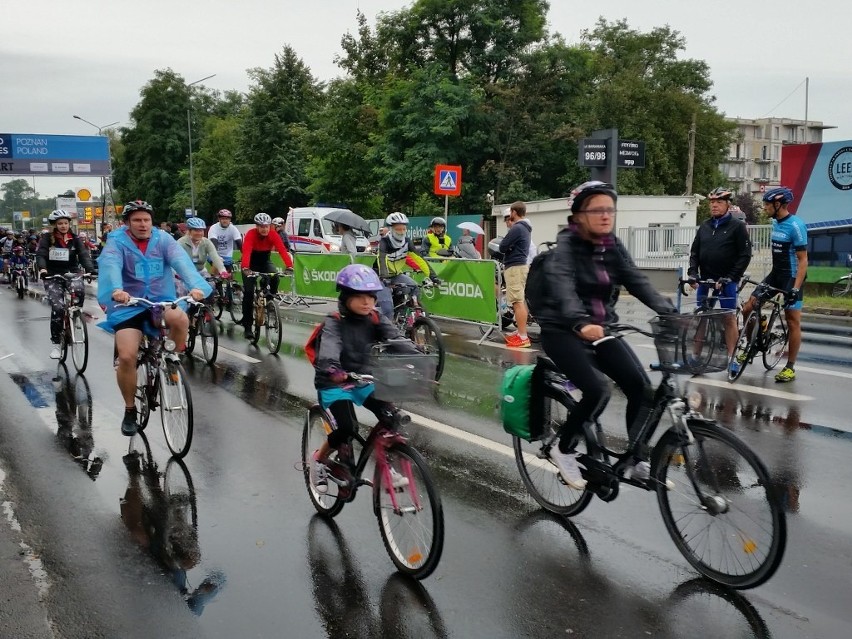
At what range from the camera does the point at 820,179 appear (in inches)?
758

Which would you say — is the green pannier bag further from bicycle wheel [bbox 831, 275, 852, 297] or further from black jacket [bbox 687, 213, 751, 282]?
bicycle wheel [bbox 831, 275, 852, 297]

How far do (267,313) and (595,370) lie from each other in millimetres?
8050

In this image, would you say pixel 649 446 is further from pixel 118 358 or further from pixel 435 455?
pixel 118 358

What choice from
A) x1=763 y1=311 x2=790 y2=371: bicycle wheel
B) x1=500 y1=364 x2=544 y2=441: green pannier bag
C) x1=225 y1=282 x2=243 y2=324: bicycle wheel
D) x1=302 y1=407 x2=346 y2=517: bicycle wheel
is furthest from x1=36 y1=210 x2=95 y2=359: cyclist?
x1=763 y1=311 x2=790 y2=371: bicycle wheel

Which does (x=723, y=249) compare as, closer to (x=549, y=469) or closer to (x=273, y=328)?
(x=549, y=469)

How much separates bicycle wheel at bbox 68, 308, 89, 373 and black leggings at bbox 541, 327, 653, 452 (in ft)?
23.8

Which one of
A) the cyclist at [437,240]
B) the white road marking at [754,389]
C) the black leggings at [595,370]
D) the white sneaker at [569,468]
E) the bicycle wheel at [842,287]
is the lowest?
the white road marking at [754,389]

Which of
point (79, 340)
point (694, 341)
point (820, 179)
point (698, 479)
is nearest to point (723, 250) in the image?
point (694, 341)

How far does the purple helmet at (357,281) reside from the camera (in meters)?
4.37

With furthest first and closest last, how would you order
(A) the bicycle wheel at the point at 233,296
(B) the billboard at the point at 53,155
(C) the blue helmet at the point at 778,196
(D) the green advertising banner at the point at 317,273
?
(B) the billboard at the point at 53,155 → (D) the green advertising banner at the point at 317,273 → (A) the bicycle wheel at the point at 233,296 → (C) the blue helmet at the point at 778,196

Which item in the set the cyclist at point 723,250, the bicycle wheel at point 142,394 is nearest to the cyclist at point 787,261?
the cyclist at point 723,250

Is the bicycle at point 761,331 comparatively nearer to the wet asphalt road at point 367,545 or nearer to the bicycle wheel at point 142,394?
the wet asphalt road at point 367,545

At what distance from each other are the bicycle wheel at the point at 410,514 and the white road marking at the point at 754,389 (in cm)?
526

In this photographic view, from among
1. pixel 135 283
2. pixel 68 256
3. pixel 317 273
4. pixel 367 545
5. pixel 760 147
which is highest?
pixel 760 147
